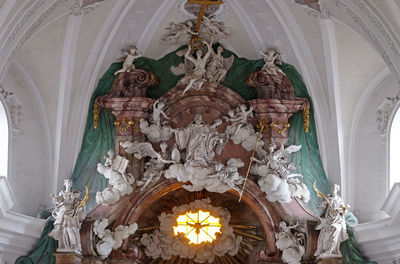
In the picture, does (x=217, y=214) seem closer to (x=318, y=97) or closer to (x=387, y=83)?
(x=318, y=97)

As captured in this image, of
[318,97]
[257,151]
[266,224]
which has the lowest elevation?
[266,224]

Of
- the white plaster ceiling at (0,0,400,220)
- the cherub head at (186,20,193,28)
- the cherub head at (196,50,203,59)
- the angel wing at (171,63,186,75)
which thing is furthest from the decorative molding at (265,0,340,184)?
the angel wing at (171,63,186,75)

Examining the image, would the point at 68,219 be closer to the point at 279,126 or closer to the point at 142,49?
the point at 142,49

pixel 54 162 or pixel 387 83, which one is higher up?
pixel 387 83

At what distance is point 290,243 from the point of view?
17.4 meters

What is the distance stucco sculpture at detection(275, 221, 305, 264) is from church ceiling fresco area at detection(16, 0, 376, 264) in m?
0.03

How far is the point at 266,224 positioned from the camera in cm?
1780

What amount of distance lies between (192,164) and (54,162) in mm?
2855

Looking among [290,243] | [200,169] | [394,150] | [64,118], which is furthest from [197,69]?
[394,150]

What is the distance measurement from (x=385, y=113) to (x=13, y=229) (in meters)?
7.42

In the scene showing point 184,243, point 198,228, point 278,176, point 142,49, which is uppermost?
point 142,49

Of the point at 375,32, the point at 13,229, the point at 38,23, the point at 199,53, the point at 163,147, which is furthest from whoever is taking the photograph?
the point at 199,53

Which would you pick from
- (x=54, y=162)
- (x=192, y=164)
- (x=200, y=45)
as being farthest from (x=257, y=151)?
(x=54, y=162)

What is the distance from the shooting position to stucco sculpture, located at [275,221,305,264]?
17.3 meters
